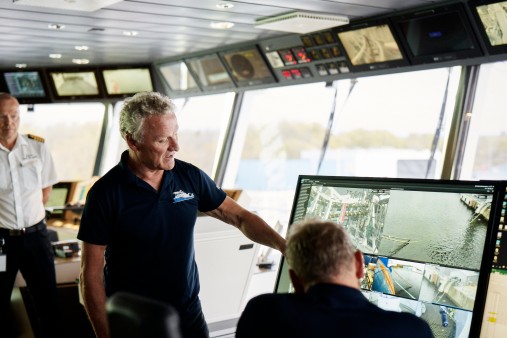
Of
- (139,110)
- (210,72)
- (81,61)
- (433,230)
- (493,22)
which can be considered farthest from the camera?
(81,61)

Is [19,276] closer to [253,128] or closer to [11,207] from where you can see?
[11,207]

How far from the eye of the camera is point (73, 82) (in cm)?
786

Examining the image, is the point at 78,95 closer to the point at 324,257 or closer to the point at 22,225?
the point at 22,225

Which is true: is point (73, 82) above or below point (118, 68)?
below

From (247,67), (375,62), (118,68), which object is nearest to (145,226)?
(375,62)

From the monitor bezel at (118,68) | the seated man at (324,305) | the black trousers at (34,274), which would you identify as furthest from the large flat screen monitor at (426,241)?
the monitor bezel at (118,68)

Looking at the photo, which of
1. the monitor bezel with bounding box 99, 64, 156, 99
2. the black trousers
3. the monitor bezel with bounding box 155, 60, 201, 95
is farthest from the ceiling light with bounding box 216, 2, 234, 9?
the monitor bezel with bounding box 99, 64, 156, 99

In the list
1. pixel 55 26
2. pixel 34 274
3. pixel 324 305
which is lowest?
pixel 34 274

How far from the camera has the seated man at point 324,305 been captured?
1488mm

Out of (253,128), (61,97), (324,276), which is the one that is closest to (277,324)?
(324,276)

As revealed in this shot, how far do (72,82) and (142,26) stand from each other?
269 cm

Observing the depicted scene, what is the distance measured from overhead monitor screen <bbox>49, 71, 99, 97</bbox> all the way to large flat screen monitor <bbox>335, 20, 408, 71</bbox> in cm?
370

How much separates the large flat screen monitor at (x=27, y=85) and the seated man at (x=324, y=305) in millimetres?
6797

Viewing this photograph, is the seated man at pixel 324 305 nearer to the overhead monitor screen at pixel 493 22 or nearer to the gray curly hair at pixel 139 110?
the gray curly hair at pixel 139 110
